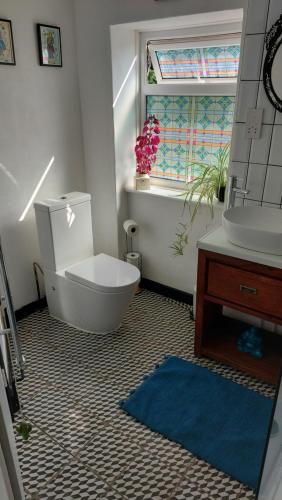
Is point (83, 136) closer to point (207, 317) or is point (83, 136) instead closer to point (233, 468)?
point (207, 317)

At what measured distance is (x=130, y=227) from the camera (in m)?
2.67

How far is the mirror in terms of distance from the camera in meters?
1.71

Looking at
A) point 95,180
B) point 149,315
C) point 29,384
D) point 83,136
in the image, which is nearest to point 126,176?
point 95,180

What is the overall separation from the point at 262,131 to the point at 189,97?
0.73 metres

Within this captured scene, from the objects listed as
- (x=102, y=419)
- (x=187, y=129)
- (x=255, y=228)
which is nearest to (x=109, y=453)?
(x=102, y=419)

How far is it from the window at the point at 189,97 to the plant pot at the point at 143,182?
0.45 ft

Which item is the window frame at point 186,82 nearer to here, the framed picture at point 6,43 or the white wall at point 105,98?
the white wall at point 105,98

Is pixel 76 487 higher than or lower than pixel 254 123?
lower

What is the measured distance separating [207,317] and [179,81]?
152 centimetres

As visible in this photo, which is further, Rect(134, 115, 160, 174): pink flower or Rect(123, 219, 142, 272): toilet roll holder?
Rect(123, 219, 142, 272): toilet roll holder

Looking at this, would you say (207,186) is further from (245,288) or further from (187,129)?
(245,288)

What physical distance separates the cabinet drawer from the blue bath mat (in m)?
0.47

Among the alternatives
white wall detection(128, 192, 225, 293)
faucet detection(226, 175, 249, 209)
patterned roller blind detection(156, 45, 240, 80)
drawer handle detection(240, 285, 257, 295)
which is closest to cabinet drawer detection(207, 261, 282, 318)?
drawer handle detection(240, 285, 257, 295)

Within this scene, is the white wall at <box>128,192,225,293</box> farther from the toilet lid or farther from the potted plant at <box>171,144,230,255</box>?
the toilet lid
